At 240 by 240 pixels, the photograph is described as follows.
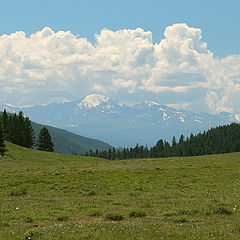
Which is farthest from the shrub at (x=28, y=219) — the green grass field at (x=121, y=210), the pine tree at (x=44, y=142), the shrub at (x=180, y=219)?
the pine tree at (x=44, y=142)

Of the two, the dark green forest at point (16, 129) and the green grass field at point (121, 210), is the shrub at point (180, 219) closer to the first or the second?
the green grass field at point (121, 210)

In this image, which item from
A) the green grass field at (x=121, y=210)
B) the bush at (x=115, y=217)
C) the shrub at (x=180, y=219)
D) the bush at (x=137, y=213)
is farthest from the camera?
the bush at (x=137, y=213)

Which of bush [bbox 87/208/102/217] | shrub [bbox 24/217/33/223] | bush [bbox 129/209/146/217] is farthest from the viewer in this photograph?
bush [bbox 87/208/102/217]

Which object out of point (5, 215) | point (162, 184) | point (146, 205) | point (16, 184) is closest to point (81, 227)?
point (5, 215)

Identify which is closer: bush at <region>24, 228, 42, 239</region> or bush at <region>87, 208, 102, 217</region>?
bush at <region>24, 228, 42, 239</region>

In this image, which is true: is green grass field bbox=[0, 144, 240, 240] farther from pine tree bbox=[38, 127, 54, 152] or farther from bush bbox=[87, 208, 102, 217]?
pine tree bbox=[38, 127, 54, 152]

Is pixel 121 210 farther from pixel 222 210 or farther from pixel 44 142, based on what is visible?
pixel 44 142

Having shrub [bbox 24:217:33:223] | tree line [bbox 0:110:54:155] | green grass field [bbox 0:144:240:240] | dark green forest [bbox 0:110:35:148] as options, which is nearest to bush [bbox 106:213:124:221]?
green grass field [bbox 0:144:240:240]

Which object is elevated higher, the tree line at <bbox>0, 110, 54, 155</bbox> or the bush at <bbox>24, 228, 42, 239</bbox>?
the tree line at <bbox>0, 110, 54, 155</bbox>

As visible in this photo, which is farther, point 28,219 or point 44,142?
point 44,142

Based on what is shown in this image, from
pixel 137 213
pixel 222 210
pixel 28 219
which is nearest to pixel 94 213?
pixel 137 213

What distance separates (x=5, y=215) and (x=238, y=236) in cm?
1244

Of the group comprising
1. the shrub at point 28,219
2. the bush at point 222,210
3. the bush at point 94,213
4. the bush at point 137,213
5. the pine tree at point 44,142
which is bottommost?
the shrub at point 28,219

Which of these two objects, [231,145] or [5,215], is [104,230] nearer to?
[5,215]
